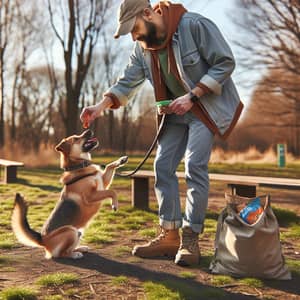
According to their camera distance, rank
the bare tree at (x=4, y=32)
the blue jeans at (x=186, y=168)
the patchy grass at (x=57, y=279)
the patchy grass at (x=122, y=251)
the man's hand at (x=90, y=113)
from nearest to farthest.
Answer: the patchy grass at (x=57, y=279) → the blue jeans at (x=186, y=168) → the man's hand at (x=90, y=113) → the patchy grass at (x=122, y=251) → the bare tree at (x=4, y=32)

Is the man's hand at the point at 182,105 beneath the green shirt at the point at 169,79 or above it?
beneath

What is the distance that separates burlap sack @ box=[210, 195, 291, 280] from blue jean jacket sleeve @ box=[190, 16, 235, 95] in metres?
0.82

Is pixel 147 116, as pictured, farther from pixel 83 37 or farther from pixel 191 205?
pixel 191 205

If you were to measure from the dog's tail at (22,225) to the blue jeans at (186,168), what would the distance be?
937 millimetres

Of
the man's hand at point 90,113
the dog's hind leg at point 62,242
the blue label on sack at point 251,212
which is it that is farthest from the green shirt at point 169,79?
the dog's hind leg at point 62,242

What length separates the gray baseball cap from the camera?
9.91 feet

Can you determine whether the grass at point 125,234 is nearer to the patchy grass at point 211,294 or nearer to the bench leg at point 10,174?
the patchy grass at point 211,294

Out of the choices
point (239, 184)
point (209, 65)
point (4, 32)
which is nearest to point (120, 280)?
point (209, 65)

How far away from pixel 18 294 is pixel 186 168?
134 centimetres

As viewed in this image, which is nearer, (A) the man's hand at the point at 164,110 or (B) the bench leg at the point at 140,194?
(A) the man's hand at the point at 164,110

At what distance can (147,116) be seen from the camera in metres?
30.0

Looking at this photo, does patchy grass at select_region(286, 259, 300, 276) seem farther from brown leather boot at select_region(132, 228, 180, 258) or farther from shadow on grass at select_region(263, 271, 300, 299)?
brown leather boot at select_region(132, 228, 180, 258)

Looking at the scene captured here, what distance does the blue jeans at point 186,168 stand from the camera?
3.11 metres

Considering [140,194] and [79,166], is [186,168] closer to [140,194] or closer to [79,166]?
[79,166]
